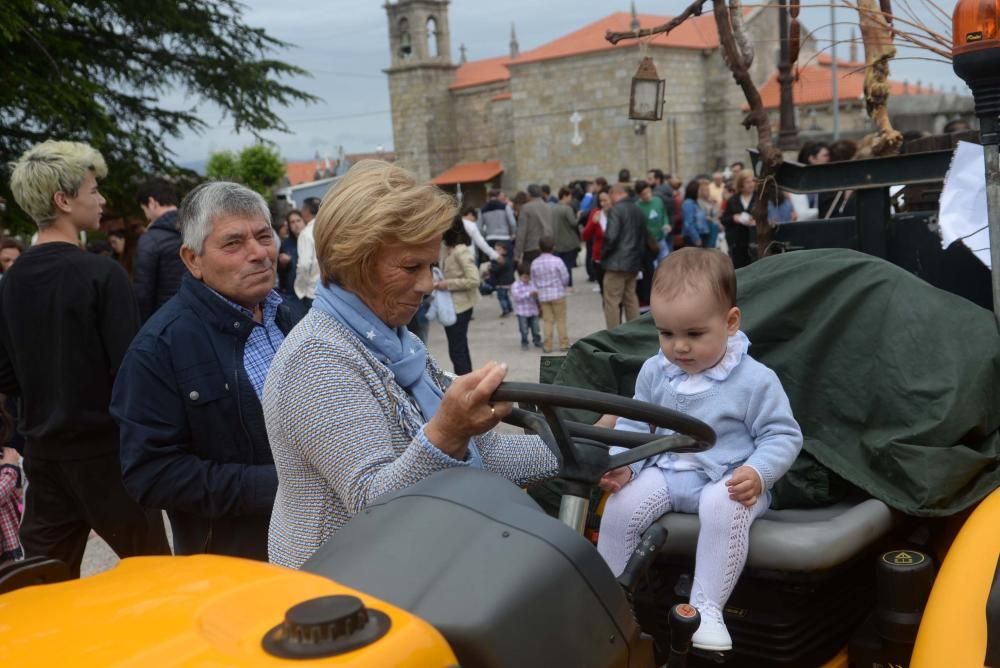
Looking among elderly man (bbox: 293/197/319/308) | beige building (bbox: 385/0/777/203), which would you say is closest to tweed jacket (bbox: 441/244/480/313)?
elderly man (bbox: 293/197/319/308)

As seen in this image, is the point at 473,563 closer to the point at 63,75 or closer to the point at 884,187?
the point at 884,187

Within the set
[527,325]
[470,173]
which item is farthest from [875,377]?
[470,173]

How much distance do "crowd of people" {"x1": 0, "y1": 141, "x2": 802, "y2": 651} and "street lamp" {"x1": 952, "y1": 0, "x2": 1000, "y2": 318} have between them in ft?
2.44

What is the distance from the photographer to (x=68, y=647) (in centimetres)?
131

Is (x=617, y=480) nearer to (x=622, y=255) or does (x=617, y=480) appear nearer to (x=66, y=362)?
(x=66, y=362)

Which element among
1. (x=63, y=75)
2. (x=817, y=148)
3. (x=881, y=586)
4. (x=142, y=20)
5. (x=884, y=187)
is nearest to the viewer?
(x=881, y=586)

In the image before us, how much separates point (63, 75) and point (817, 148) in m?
10.3

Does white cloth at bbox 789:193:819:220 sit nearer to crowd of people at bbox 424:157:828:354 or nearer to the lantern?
crowd of people at bbox 424:157:828:354

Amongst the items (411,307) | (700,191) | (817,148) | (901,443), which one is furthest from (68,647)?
(700,191)

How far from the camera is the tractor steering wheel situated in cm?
177

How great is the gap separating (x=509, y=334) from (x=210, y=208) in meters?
10.4

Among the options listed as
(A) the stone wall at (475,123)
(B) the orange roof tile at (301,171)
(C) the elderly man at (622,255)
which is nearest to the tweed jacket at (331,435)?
(C) the elderly man at (622,255)

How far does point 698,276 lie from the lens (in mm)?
2512

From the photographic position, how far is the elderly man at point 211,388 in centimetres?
273
